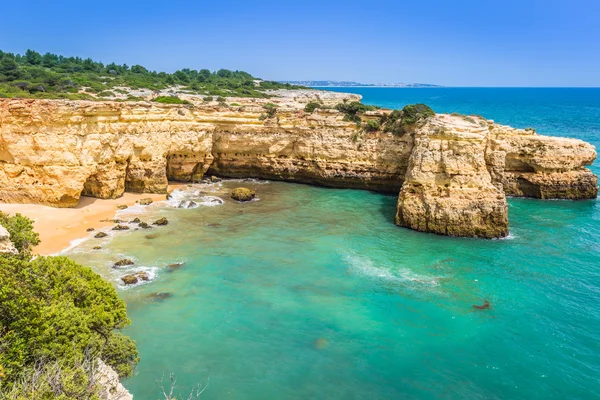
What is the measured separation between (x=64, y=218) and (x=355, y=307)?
66.4 feet

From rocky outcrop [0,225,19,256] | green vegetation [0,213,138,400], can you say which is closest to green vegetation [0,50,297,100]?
rocky outcrop [0,225,19,256]

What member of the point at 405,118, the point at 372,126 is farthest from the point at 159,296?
the point at 405,118

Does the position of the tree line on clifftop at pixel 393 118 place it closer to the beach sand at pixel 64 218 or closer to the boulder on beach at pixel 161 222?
the boulder on beach at pixel 161 222

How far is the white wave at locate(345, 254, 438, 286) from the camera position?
21750 mm

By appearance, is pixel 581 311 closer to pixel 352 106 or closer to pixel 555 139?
pixel 555 139

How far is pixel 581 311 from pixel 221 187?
2884 centimetres

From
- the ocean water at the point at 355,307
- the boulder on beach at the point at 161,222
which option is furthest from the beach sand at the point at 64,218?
the boulder on beach at the point at 161,222

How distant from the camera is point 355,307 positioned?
19203 millimetres

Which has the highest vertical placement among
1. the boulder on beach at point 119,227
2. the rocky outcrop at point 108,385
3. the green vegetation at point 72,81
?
the green vegetation at point 72,81

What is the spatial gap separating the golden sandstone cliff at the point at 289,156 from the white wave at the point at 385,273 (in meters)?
6.72

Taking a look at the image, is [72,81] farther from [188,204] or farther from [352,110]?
[352,110]

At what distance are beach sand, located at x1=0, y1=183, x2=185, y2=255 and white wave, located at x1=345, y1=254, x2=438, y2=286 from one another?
16.3 metres

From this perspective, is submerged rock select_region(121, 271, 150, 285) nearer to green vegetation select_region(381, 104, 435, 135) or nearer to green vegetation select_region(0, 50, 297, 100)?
green vegetation select_region(381, 104, 435, 135)

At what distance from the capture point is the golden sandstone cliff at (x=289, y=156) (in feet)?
92.5
